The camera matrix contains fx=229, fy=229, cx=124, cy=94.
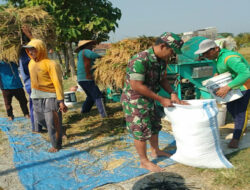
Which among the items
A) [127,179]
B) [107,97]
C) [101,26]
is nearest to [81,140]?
[127,179]

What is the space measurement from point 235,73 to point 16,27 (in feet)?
12.2

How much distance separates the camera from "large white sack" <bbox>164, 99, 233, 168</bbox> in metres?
2.46

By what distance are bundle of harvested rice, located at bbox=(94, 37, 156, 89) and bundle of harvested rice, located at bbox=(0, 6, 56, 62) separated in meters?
1.23

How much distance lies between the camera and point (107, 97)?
6.65 m

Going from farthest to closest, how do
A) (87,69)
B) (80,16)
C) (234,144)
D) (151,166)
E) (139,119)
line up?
(80,16)
(87,69)
(234,144)
(151,166)
(139,119)

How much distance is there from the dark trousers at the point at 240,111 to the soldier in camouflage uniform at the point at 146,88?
105 cm

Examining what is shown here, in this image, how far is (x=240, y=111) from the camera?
3162 millimetres

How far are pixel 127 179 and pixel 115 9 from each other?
820cm

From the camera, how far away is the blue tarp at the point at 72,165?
2650 mm

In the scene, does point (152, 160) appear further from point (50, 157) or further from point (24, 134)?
point (24, 134)

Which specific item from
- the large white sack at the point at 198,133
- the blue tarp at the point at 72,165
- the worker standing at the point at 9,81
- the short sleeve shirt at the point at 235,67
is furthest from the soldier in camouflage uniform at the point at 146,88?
the worker standing at the point at 9,81

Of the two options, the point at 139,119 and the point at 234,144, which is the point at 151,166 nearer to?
the point at 139,119

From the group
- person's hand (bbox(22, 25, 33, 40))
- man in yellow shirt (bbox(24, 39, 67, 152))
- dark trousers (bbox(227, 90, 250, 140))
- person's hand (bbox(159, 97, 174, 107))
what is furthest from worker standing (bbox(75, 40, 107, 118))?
dark trousers (bbox(227, 90, 250, 140))

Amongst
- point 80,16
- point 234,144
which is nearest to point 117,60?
point 234,144
